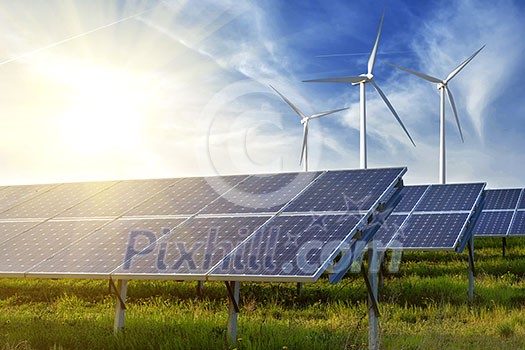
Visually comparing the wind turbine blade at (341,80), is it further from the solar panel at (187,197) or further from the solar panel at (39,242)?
the solar panel at (39,242)

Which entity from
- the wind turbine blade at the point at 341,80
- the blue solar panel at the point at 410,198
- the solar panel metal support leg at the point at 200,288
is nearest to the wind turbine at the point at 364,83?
the wind turbine blade at the point at 341,80

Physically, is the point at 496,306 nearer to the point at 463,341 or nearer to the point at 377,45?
the point at 463,341

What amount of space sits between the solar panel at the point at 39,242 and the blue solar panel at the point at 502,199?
25940 millimetres

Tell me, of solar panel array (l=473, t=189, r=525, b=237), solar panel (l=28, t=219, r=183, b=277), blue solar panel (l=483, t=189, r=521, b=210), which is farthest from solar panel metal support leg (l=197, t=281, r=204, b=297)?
blue solar panel (l=483, t=189, r=521, b=210)

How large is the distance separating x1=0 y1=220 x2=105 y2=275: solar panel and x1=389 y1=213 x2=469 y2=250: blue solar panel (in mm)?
10499

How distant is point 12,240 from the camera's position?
14125mm

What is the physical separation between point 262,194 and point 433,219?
11354 mm

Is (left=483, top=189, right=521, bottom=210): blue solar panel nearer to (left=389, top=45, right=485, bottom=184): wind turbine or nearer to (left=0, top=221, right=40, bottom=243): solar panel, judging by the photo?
(left=389, top=45, right=485, bottom=184): wind turbine

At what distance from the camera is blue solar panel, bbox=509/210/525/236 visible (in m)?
29.8

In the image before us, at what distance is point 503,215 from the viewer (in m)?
33.2

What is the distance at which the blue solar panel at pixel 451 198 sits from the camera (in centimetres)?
2292

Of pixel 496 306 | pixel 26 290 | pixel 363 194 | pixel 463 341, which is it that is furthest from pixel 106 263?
pixel 26 290

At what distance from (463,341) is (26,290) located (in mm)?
16793

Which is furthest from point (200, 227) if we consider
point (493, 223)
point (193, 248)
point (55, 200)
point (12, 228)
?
point (493, 223)
